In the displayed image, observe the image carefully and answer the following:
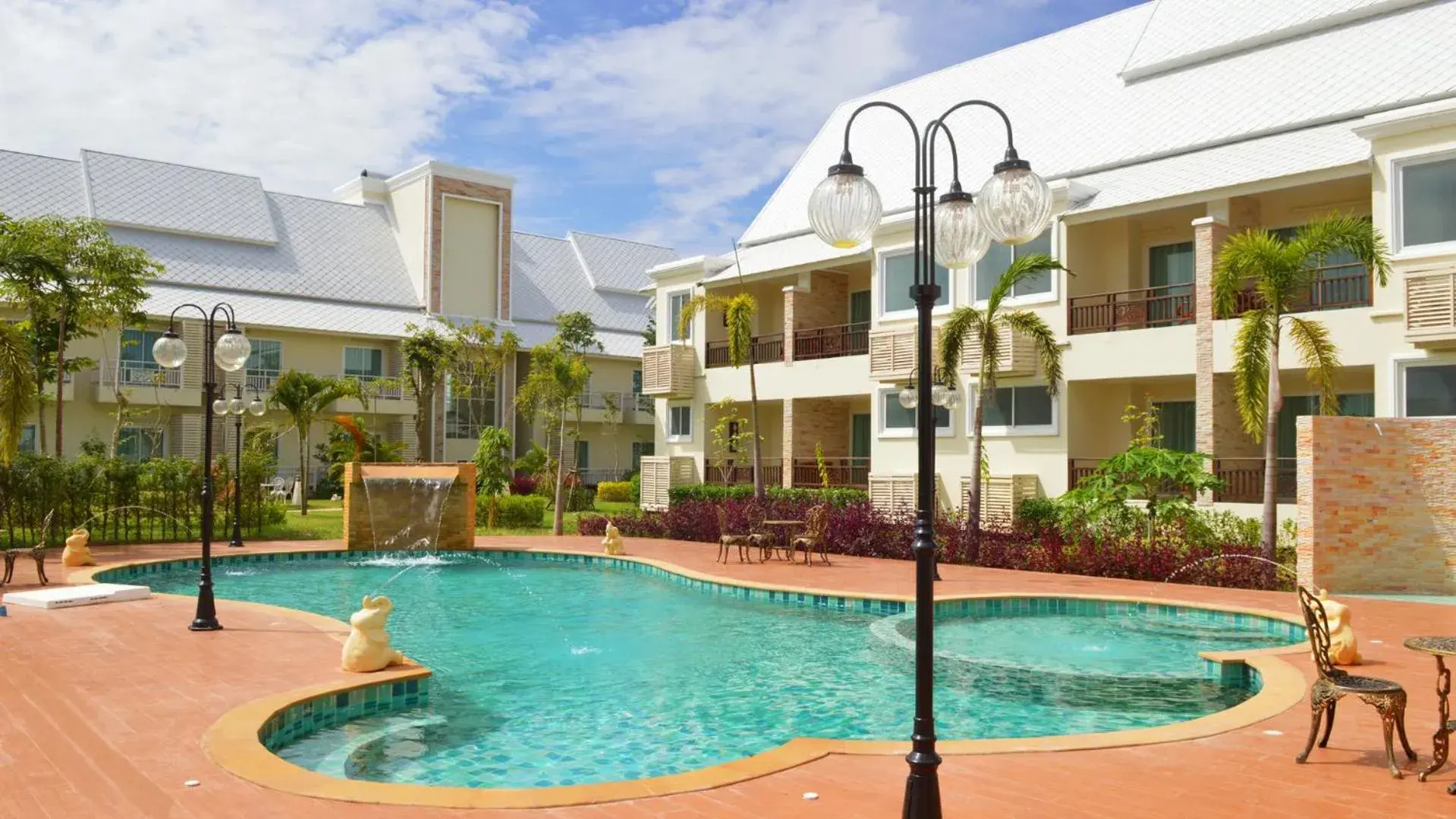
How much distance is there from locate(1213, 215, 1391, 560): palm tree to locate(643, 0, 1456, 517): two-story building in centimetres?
183

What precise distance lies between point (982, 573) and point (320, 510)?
→ 2295 centimetres

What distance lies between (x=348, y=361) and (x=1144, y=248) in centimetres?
3025

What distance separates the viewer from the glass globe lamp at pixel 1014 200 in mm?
5652

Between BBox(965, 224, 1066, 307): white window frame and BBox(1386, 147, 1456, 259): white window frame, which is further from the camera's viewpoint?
BBox(965, 224, 1066, 307): white window frame

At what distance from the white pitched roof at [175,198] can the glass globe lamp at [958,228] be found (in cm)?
4103

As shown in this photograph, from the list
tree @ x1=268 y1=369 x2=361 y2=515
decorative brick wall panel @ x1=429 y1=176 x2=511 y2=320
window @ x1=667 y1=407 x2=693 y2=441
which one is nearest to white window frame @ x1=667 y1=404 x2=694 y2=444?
window @ x1=667 y1=407 x2=693 y2=441

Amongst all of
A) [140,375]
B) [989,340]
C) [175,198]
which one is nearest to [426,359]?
[140,375]

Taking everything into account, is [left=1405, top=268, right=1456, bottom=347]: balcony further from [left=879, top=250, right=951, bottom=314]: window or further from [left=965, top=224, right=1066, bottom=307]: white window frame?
[left=879, top=250, right=951, bottom=314]: window

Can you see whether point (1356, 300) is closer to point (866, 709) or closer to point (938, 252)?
point (866, 709)

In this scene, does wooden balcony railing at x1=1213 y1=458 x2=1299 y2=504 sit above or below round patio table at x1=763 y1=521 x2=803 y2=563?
above

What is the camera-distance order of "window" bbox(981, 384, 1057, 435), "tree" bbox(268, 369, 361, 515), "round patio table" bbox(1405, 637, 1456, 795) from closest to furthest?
"round patio table" bbox(1405, 637, 1456, 795) < "window" bbox(981, 384, 1057, 435) < "tree" bbox(268, 369, 361, 515)

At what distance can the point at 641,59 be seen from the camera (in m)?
14.1

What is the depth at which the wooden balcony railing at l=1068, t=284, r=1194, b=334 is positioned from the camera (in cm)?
2230

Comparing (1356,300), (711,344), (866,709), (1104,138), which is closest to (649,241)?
(711,344)
